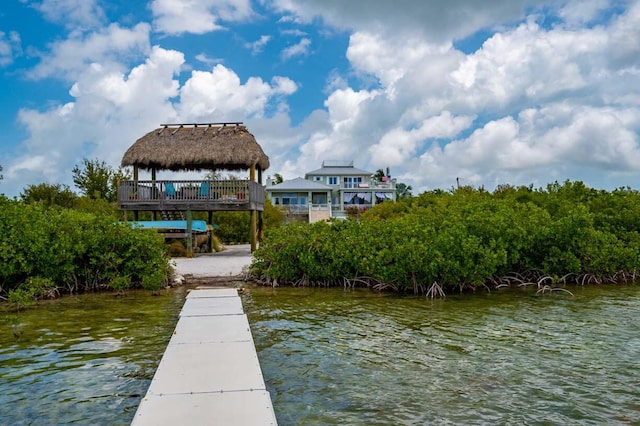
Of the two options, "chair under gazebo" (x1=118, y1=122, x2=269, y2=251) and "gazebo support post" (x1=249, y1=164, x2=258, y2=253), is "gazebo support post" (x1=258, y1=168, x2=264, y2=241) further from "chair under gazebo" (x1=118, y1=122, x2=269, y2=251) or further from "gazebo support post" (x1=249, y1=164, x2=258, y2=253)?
"gazebo support post" (x1=249, y1=164, x2=258, y2=253)

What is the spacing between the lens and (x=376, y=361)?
25.7ft

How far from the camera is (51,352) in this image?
27.4 ft

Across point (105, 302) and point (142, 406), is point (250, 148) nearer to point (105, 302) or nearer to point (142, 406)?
point (105, 302)

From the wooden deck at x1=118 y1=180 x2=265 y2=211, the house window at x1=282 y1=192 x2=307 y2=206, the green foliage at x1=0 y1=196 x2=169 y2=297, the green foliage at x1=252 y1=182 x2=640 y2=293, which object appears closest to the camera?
the green foliage at x1=0 y1=196 x2=169 y2=297

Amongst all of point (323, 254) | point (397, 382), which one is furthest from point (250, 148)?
point (397, 382)

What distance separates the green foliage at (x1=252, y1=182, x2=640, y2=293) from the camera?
14.0m

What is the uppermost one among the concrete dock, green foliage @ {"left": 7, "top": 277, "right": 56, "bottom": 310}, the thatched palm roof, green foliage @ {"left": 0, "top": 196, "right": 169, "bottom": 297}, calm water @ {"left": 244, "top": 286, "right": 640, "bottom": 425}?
the thatched palm roof

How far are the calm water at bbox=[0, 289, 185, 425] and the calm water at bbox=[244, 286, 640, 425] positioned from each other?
168 cm

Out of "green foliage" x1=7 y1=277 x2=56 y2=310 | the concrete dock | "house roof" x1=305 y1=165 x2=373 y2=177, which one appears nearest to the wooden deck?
"green foliage" x1=7 y1=277 x2=56 y2=310

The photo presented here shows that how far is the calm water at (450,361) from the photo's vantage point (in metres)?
5.94

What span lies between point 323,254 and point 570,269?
6.87 meters

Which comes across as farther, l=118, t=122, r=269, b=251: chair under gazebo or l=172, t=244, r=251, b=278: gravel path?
l=118, t=122, r=269, b=251: chair under gazebo

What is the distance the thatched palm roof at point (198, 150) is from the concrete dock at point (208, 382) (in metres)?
15.9

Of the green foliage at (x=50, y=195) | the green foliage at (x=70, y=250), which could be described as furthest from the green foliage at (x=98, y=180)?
the green foliage at (x=70, y=250)
